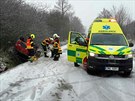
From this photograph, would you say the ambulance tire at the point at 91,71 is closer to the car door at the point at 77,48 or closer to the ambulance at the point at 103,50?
the ambulance at the point at 103,50

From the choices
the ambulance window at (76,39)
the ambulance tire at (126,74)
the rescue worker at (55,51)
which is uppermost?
the ambulance window at (76,39)

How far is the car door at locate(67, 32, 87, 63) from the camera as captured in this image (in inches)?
547

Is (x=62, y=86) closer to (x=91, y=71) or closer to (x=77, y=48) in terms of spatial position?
(x=91, y=71)

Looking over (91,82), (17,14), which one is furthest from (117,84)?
(17,14)

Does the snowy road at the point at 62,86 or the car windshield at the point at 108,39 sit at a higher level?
the car windshield at the point at 108,39

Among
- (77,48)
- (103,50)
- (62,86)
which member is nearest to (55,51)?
(77,48)

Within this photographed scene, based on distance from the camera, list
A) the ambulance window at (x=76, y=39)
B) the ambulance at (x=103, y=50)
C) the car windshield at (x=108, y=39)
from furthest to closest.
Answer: the ambulance window at (x=76, y=39) → the car windshield at (x=108, y=39) → the ambulance at (x=103, y=50)

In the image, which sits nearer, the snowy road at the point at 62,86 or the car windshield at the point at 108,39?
the snowy road at the point at 62,86

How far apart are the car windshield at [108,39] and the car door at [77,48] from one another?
0.62m

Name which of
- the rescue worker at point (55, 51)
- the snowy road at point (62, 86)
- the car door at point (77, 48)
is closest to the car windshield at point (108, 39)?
the car door at point (77, 48)

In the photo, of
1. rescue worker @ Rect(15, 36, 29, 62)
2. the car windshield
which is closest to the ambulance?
the car windshield

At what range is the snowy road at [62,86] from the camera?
27.7ft

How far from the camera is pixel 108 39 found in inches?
525

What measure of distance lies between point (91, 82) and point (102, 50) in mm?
1719
